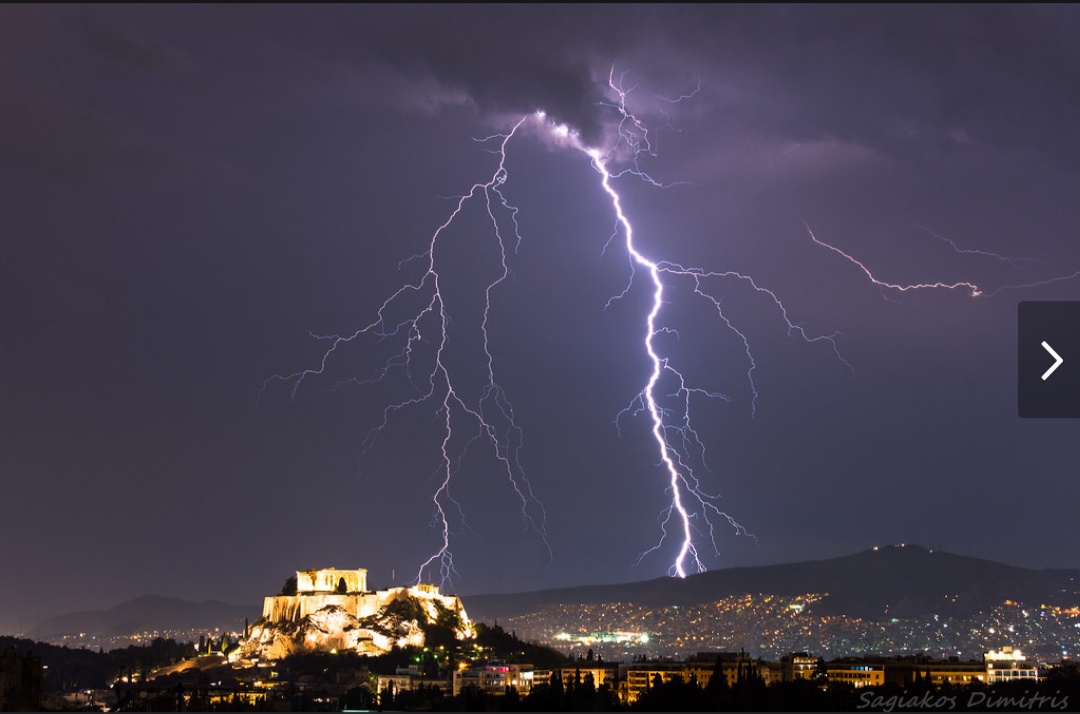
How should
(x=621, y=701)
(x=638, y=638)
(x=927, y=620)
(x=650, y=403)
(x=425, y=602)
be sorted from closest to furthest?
1. (x=650, y=403)
2. (x=621, y=701)
3. (x=425, y=602)
4. (x=638, y=638)
5. (x=927, y=620)

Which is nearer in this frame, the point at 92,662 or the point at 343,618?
the point at 343,618

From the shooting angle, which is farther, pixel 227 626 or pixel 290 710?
pixel 227 626

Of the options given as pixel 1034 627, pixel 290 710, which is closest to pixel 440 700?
pixel 290 710

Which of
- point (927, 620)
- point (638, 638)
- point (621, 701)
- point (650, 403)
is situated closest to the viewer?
point (650, 403)

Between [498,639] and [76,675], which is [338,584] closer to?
[498,639]

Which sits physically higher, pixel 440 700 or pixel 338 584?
pixel 338 584

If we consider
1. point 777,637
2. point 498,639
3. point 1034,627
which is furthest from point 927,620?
point 498,639
